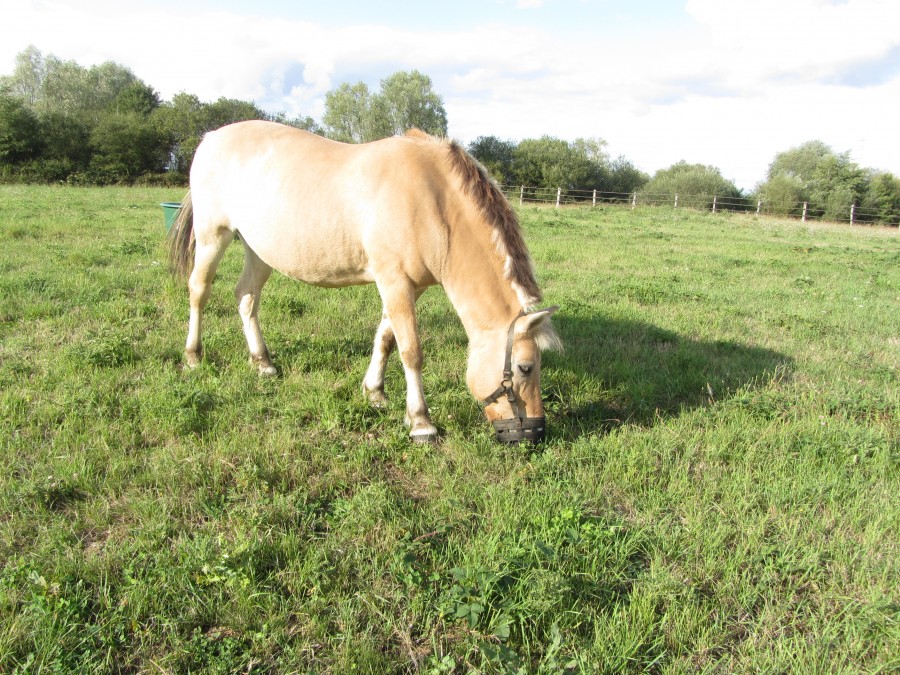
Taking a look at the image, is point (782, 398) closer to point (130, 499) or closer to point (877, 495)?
point (877, 495)

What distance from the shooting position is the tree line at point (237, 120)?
31766 mm

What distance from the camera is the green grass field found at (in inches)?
85.7

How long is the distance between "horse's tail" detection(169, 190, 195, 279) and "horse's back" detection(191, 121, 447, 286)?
63cm

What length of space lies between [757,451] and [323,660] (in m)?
3.23

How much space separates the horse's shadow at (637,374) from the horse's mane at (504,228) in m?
1.15

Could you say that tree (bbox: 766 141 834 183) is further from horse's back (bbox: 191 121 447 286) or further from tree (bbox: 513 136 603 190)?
horse's back (bbox: 191 121 447 286)

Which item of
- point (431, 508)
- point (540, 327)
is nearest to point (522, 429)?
point (540, 327)

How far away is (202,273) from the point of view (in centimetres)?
514

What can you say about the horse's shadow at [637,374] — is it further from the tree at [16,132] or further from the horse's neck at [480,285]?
the tree at [16,132]

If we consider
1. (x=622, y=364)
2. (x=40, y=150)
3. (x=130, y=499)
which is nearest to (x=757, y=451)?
(x=622, y=364)

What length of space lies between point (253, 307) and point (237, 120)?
136ft

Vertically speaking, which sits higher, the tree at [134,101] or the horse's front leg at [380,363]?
the tree at [134,101]

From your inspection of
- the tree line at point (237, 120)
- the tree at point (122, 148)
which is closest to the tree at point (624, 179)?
the tree line at point (237, 120)

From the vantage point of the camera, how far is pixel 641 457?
3588mm
